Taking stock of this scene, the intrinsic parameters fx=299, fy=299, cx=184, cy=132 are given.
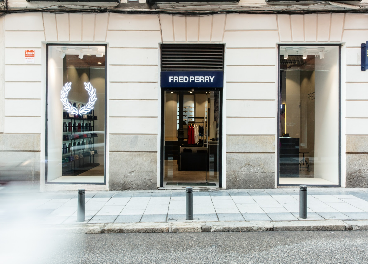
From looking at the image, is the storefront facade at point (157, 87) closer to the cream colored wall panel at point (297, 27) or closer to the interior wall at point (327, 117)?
the cream colored wall panel at point (297, 27)

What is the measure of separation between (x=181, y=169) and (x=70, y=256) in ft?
19.7

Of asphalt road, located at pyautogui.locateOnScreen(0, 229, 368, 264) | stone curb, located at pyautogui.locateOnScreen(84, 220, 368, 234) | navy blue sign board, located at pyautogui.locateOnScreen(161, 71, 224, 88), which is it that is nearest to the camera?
asphalt road, located at pyautogui.locateOnScreen(0, 229, 368, 264)

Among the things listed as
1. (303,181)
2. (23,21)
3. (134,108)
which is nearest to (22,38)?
(23,21)

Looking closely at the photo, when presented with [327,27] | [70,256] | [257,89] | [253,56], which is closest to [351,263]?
[70,256]

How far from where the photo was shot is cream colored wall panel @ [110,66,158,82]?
351 inches

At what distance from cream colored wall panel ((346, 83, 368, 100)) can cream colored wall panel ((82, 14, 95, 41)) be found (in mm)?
7813

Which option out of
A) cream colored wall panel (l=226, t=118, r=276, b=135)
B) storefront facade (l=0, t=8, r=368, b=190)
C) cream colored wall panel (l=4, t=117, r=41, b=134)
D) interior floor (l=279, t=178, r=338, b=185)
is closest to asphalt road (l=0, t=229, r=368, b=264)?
storefront facade (l=0, t=8, r=368, b=190)

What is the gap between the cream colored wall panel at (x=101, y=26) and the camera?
8852 mm

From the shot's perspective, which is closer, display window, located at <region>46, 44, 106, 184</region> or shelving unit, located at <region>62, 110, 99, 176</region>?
display window, located at <region>46, 44, 106, 184</region>

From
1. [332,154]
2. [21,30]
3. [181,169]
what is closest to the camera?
[21,30]

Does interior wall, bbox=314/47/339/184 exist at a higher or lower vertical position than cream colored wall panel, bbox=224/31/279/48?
lower

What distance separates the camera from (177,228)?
5652mm

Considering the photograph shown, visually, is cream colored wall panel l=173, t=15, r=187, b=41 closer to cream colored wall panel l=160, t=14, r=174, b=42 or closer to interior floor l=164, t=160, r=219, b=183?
cream colored wall panel l=160, t=14, r=174, b=42

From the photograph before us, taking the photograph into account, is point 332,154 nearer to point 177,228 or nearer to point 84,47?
point 177,228
